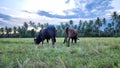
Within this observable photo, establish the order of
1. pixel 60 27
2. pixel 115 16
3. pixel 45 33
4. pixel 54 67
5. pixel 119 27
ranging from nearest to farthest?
1. pixel 54 67
2. pixel 45 33
3. pixel 119 27
4. pixel 115 16
5. pixel 60 27

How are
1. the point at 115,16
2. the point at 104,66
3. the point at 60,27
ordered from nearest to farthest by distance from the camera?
the point at 104,66 → the point at 115,16 → the point at 60,27

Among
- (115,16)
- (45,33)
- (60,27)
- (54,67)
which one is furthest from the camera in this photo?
(60,27)

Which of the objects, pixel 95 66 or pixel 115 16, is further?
pixel 115 16

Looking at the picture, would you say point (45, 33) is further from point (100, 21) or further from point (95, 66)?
point (100, 21)

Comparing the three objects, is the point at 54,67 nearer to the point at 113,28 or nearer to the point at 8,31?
the point at 113,28

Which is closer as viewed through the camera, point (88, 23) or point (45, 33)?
point (45, 33)

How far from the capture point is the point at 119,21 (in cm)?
13688

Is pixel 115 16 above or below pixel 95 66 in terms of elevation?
above

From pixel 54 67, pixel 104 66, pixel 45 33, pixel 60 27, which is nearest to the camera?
pixel 54 67

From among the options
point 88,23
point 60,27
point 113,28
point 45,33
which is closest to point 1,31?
point 60,27

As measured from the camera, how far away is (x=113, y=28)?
144 metres

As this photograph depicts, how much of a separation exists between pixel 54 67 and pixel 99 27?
478 ft

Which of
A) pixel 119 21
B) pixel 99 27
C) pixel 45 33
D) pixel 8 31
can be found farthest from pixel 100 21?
pixel 45 33

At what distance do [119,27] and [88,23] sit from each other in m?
23.8
